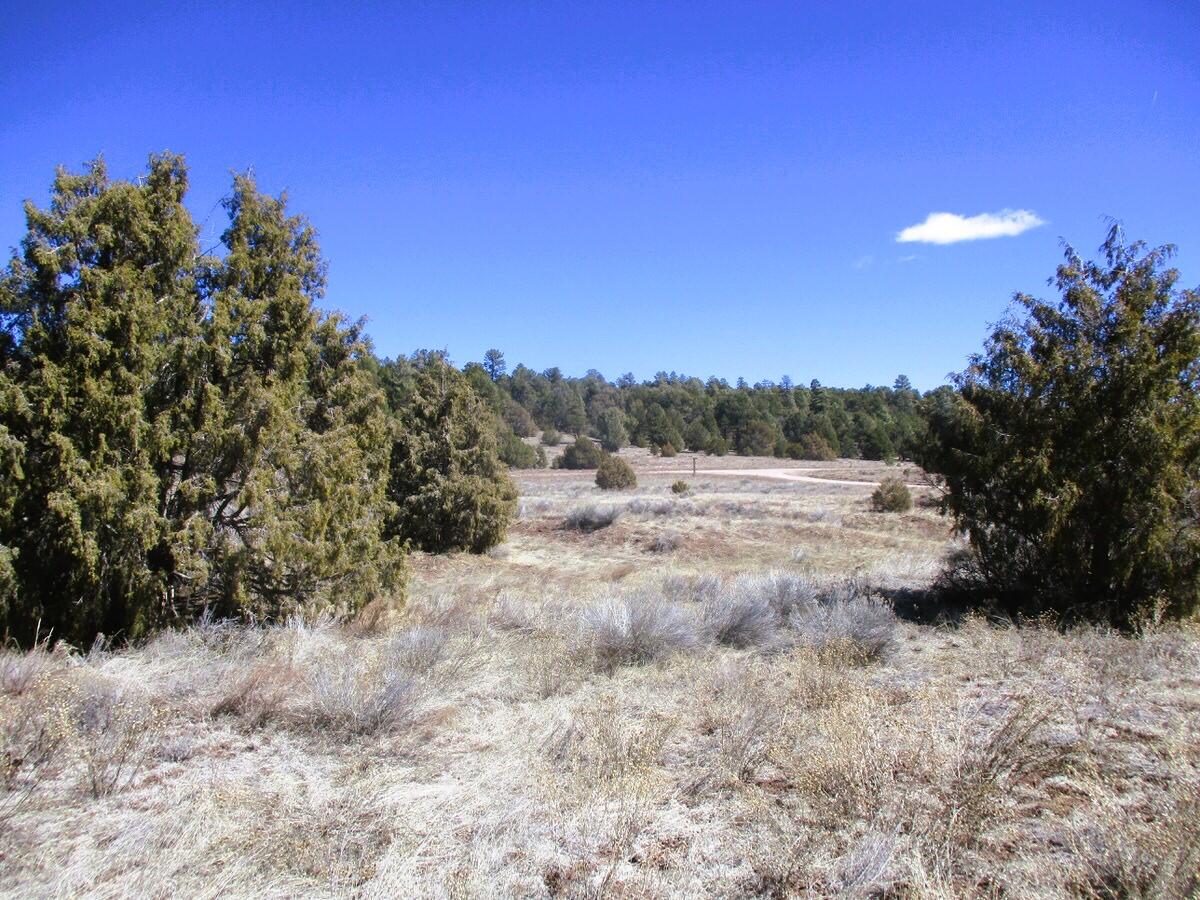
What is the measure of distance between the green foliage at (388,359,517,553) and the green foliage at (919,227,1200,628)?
1184cm

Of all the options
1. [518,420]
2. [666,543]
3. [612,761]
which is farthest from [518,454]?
[612,761]

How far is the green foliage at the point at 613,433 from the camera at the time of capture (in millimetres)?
71062

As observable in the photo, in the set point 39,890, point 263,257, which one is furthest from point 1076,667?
point 263,257

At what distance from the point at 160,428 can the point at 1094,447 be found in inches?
398

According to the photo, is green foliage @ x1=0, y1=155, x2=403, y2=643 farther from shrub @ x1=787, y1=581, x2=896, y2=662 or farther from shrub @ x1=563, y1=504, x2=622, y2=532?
shrub @ x1=563, y1=504, x2=622, y2=532

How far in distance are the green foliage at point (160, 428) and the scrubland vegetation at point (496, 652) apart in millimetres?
39

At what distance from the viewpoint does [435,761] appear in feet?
14.5

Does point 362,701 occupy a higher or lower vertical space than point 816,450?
lower

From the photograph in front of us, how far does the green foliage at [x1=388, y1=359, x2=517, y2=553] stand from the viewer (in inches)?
715

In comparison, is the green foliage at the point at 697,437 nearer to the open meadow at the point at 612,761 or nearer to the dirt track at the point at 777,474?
the dirt track at the point at 777,474

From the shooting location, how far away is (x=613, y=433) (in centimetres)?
7144

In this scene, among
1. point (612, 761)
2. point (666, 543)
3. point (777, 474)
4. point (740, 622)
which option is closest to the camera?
point (612, 761)

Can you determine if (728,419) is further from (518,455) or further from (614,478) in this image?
(614,478)

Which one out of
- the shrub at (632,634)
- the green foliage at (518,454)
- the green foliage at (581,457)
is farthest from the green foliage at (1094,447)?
the green foliage at (581,457)
